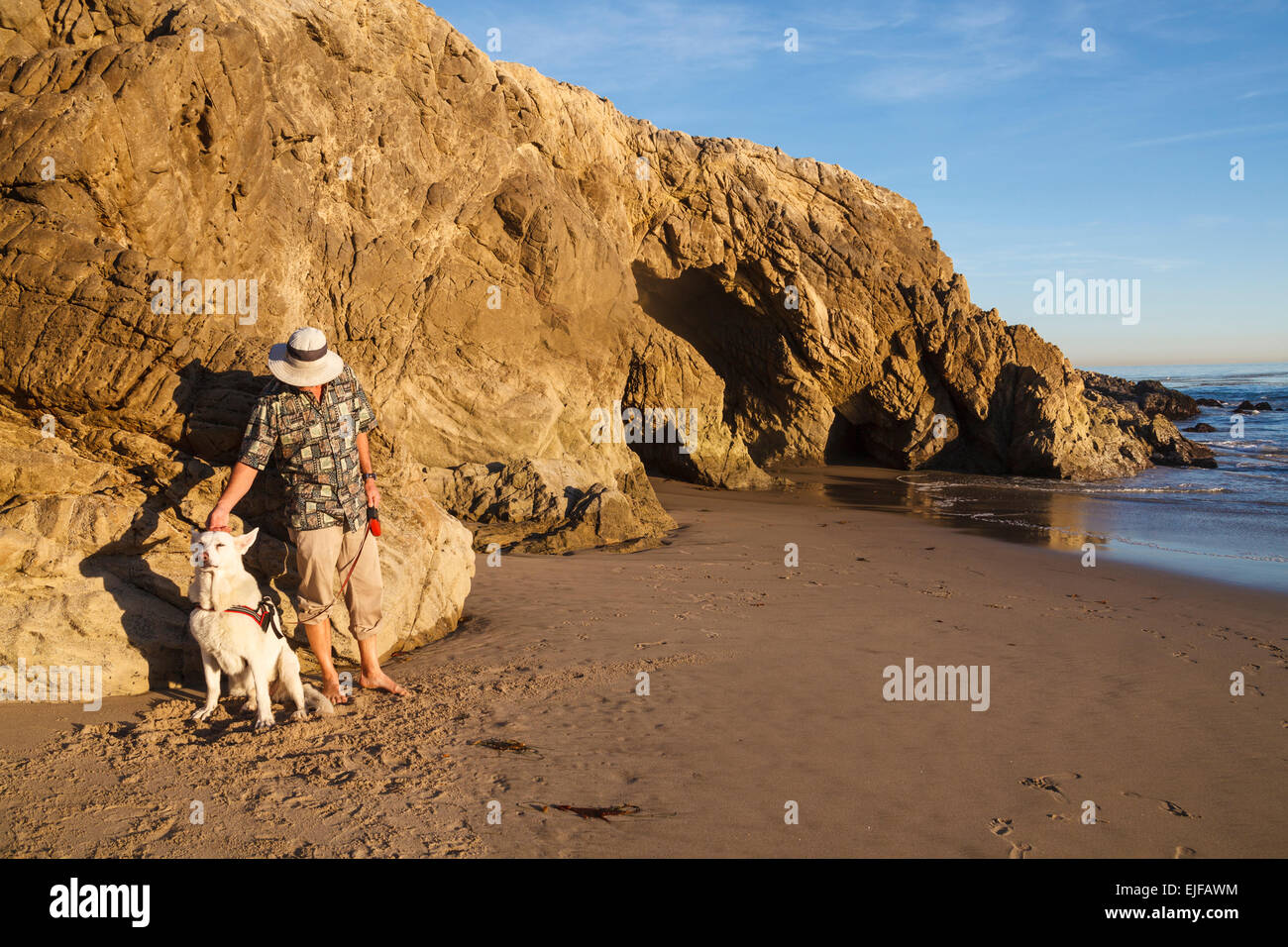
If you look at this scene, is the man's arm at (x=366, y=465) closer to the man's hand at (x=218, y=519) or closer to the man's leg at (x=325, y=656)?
the man's leg at (x=325, y=656)

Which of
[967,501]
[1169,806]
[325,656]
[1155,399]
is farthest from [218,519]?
[1155,399]

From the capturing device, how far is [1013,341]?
66.7ft

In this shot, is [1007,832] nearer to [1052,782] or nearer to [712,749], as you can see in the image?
[1052,782]

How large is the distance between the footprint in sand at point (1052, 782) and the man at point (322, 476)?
336 cm

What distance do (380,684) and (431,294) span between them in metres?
7.14

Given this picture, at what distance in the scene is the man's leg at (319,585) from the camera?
4535mm

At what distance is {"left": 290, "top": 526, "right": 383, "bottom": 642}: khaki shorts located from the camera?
4.54m

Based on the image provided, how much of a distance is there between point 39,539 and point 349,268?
5.32 metres

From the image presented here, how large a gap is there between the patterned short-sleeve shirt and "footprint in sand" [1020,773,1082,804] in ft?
12.4

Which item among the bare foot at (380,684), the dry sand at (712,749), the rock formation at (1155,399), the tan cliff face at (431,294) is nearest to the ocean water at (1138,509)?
the tan cliff face at (431,294)

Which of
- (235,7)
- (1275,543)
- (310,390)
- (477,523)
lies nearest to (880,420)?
(1275,543)

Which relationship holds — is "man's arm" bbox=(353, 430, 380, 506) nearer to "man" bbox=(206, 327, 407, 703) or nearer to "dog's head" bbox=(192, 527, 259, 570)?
"man" bbox=(206, 327, 407, 703)

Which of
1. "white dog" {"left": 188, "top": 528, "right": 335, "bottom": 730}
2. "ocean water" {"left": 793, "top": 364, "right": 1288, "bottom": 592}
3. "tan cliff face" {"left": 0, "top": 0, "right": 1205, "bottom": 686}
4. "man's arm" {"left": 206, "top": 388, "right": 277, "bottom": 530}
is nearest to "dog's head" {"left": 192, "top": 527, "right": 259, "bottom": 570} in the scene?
"white dog" {"left": 188, "top": 528, "right": 335, "bottom": 730}

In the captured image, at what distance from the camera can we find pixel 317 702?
14.2 feet
